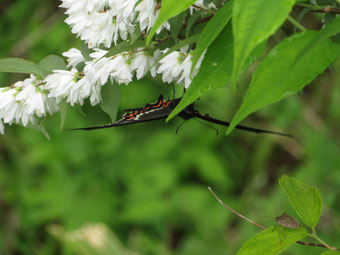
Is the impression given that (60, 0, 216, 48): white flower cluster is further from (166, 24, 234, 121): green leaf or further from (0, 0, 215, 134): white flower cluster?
(166, 24, 234, 121): green leaf

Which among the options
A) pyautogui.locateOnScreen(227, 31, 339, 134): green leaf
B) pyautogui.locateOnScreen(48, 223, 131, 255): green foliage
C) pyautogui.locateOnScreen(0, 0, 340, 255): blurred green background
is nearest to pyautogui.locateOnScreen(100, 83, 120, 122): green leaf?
pyautogui.locateOnScreen(227, 31, 339, 134): green leaf

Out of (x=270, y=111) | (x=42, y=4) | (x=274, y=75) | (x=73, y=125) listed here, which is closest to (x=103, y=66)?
(x=274, y=75)

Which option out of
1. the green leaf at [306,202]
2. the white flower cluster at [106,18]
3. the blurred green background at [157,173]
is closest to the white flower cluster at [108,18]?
the white flower cluster at [106,18]

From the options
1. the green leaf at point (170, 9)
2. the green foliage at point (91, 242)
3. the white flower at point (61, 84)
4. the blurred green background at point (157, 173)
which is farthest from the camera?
the blurred green background at point (157, 173)

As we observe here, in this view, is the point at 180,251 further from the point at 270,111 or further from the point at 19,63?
the point at 19,63

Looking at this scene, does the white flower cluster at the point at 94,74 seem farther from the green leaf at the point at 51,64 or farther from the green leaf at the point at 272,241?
the green leaf at the point at 272,241

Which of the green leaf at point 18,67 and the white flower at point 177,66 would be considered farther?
the green leaf at point 18,67
